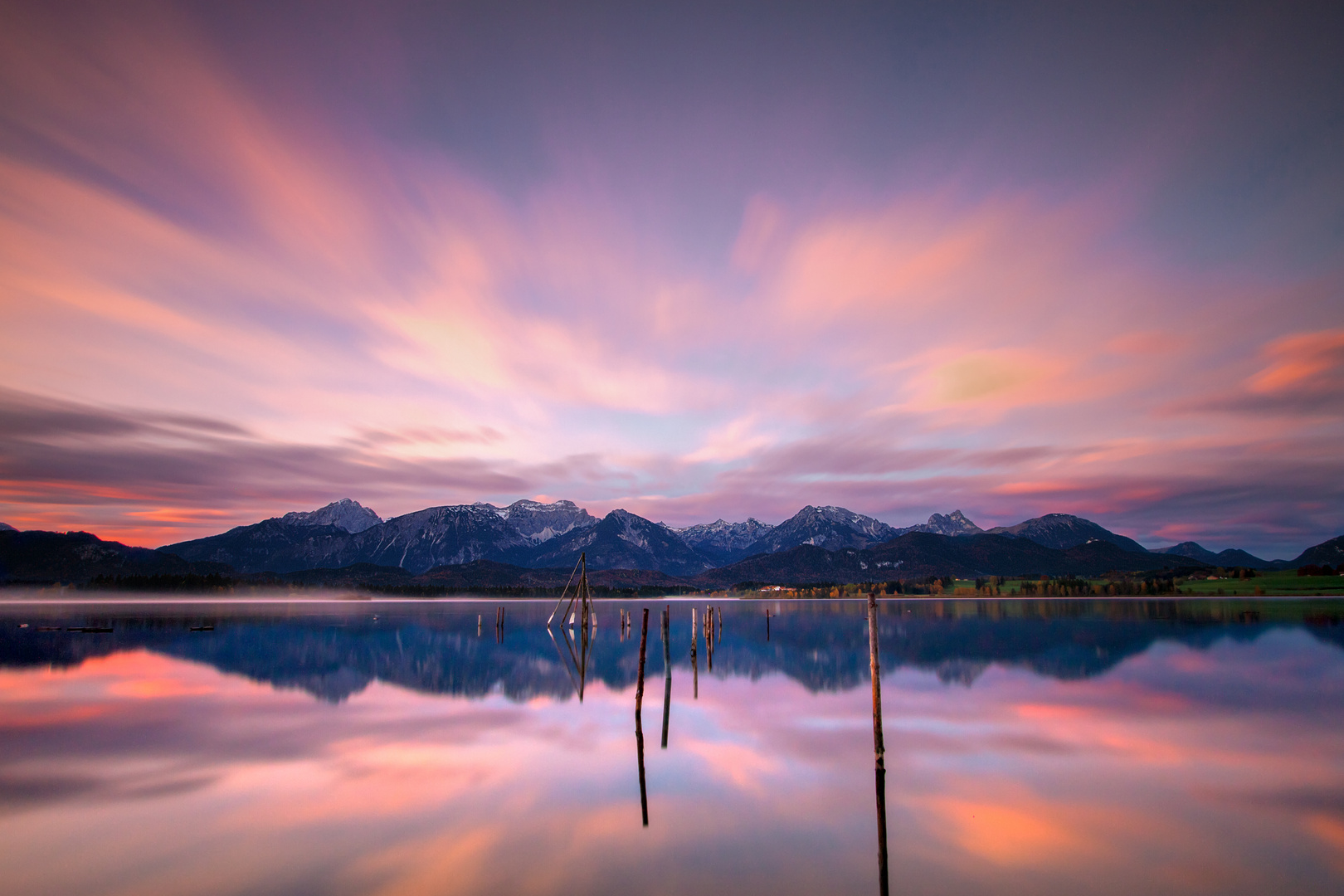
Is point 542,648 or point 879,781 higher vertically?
point 879,781

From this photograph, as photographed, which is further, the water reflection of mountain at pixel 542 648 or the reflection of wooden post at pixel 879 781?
the water reflection of mountain at pixel 542 648

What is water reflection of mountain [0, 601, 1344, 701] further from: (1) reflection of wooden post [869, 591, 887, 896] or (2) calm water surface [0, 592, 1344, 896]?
(1) reflection of wooden post [869, 591, 887, 896]

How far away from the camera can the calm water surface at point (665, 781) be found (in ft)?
45.1

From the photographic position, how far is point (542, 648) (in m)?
66.8

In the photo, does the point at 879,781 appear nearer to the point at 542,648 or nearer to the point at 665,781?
the point at 665,781

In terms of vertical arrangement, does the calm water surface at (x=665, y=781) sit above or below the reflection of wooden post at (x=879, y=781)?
below

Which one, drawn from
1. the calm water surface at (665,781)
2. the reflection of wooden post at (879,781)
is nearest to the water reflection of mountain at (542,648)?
the calm water surface at (665,781)

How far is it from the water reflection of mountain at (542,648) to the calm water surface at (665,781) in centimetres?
103

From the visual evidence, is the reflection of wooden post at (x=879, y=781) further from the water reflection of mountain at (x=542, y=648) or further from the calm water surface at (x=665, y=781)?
the water reflection of mountain at (x=542, y=648)

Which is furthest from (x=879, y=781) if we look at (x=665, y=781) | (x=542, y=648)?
(x=542, y=648)

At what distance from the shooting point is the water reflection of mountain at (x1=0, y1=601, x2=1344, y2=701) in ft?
148

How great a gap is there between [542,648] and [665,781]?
49080 millimetres

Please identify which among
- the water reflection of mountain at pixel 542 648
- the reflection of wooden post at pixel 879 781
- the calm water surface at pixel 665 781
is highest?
the reflection of wooden post at pixel 879 781

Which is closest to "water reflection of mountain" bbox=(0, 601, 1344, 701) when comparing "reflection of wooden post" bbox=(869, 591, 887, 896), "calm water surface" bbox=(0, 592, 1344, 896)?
"calm water surface" bbox=(0, 592, 1344, 896)
